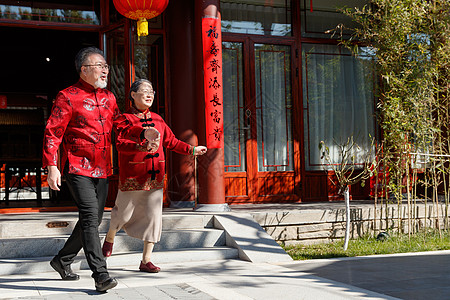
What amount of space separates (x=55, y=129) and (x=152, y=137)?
60 cm

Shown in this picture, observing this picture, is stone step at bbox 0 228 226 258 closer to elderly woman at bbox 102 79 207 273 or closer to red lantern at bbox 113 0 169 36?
elderly woman at bbox 102 79 207 273

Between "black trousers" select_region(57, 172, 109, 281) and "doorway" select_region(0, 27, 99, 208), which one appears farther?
"doorway" select_region(0, 27, 99, 208)

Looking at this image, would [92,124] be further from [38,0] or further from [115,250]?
[38,0]

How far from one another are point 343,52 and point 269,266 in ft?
14.6

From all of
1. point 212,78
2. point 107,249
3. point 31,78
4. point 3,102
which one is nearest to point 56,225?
point 107,249

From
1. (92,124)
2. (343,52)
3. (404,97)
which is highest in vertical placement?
(343,52)

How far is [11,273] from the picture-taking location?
3.76 metres

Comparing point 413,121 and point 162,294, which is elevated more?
point 413,121

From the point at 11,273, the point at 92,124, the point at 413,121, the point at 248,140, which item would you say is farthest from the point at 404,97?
the point at 11,273

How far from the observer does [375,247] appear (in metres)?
4.95

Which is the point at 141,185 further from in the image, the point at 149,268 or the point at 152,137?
the point at 149,268

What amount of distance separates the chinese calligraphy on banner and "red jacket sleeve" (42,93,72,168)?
8.58ft

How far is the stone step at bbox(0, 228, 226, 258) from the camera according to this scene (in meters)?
4.11

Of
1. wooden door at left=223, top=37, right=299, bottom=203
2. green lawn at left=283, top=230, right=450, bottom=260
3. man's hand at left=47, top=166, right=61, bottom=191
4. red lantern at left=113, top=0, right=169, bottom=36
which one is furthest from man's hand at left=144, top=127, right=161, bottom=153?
wooden door at left=223, top=37, right=299, bottom=203
